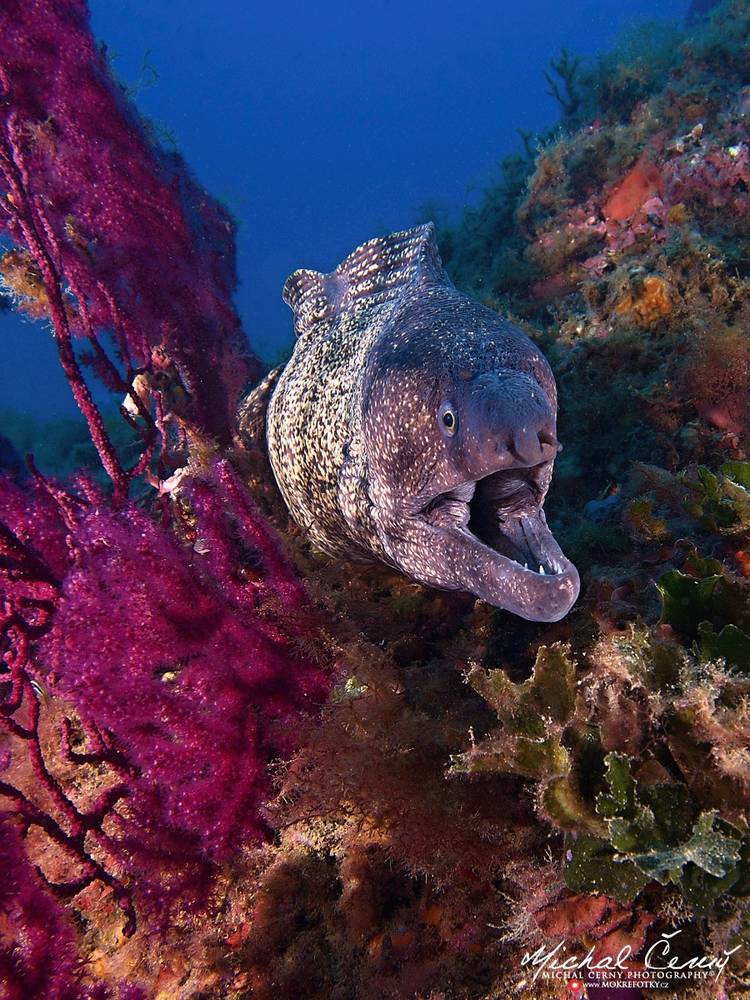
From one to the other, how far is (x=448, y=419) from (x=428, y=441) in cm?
17

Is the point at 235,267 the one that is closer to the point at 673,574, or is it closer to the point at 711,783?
the point at 673,574

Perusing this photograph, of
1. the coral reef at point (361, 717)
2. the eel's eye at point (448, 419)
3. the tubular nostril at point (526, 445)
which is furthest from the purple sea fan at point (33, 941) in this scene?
the tubular nostril at point (526, 445)

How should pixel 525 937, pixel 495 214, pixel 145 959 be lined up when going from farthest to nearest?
pixel 495 214
pixel 145 959
pixel 525 937

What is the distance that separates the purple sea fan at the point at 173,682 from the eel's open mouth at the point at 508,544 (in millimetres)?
1097

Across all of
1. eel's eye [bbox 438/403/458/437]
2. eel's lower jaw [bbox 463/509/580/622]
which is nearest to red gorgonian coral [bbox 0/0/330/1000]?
eel's lower jaw [bbox 463/509/580/622]

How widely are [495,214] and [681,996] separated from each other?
938cm

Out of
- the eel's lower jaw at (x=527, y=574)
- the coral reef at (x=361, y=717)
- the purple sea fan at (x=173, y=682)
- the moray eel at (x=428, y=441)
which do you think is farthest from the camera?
the purple sea fan at (x=173, y=682)

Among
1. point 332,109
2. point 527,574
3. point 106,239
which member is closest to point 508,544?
point 527,574

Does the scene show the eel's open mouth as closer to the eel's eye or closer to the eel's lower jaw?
the eel's lower jaw

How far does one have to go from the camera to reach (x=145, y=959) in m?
2.79

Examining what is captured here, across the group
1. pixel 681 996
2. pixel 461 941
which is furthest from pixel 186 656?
pixel 681 996

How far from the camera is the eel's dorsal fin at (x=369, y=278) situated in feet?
14.6

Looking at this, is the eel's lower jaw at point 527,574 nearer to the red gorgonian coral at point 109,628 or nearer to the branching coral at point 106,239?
the red gorgonian coral at point 109,628

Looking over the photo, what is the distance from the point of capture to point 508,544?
3.08 m
